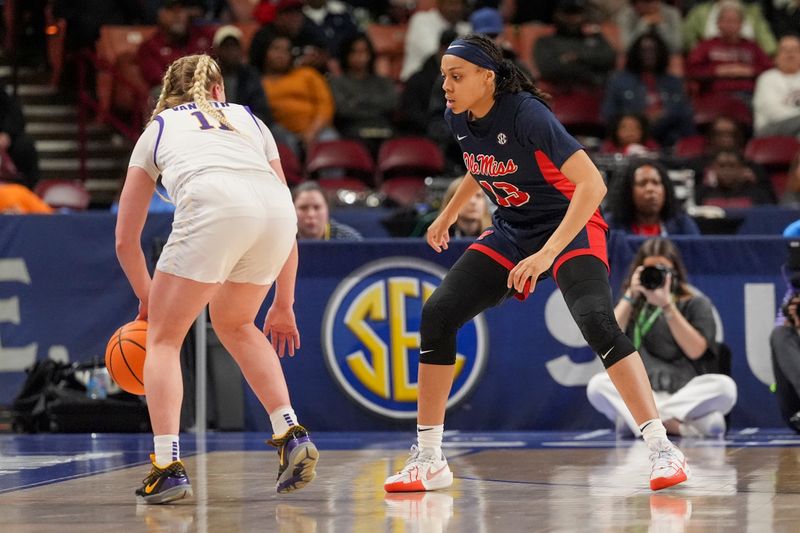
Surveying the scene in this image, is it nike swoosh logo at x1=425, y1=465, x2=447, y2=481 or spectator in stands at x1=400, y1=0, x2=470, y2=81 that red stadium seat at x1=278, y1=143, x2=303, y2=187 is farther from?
nike swoosh logo at x1=425, y1=465, x2=447, y2=481

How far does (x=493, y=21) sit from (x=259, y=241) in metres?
6.98

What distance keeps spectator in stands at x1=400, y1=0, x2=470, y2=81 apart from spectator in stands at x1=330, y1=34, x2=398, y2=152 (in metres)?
0.57

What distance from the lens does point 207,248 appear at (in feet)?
16.8

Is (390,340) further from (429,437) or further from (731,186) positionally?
(731,186)

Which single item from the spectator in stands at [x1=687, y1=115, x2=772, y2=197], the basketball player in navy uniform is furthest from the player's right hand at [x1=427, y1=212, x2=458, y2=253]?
the spectator in stands at [x1=687, y1=115, x2=772, y2=197]

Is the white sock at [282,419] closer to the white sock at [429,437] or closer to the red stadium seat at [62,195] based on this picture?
the white sock at [429,437]

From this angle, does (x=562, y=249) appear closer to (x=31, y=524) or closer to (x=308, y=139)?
(x=31, y=524)

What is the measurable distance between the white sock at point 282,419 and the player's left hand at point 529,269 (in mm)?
1023

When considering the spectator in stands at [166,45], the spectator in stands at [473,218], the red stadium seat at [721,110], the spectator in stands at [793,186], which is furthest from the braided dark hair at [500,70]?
the spectator in stands at [166,45]

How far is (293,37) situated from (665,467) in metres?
9.46

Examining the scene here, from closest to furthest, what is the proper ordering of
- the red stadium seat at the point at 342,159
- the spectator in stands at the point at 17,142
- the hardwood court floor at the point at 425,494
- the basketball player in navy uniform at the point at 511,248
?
the hardwood court floor at the point at 425,494 < the basketball player in navy uniform at the point at 511,248 < the red stadium seat at the point at 342,159 < the spectator in stands at the point at 17,142

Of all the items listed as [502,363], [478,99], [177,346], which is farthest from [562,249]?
[502,363]

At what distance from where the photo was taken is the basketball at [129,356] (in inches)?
220

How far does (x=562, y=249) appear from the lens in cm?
527
